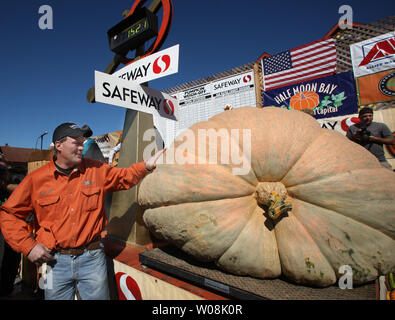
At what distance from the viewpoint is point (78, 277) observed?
5.27ft

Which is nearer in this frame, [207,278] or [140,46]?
[207,278]

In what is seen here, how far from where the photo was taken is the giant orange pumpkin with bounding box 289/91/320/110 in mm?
6844

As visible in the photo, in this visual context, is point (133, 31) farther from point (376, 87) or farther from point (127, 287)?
point (376, 87)

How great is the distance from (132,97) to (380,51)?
744 centimetres

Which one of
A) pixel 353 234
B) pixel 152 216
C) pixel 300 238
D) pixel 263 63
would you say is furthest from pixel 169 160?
pixel 263 63

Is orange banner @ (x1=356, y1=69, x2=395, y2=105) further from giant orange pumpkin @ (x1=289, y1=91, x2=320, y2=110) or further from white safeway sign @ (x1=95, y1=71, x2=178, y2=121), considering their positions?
white safeway sign @ (x1=95, y1=71, x2=178, y2=121)

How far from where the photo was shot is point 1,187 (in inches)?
97.1

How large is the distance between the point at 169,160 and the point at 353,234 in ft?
4.06

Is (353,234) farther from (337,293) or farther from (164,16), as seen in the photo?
(164,16)

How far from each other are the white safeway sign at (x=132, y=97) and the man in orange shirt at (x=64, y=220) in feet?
1.55

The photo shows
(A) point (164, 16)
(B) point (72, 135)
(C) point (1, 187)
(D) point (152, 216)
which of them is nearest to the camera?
(D) point (152, 216)

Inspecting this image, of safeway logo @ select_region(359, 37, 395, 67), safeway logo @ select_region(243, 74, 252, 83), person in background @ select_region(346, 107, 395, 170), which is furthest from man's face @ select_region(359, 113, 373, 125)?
safeway logo @ select_region(243, 74, 252, 83)

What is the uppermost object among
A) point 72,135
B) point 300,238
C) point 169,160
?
point 72,135

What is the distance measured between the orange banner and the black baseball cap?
7632 millimetres
